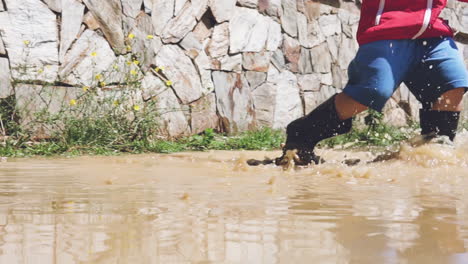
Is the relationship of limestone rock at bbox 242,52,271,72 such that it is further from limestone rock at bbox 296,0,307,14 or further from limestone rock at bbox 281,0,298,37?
limestone rock at bbox 296,0,307,14

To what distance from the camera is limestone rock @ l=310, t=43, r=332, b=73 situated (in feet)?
24.1

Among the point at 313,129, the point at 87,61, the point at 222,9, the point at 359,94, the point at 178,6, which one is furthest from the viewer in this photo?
the point at 222,9

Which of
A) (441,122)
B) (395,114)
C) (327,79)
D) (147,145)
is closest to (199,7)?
(147,145)

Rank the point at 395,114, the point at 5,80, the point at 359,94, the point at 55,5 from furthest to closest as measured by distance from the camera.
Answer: the point at 395,114 < the point at 55,5 < the point at 5,80 < the point at 359,94

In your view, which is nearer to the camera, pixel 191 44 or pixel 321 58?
pixel 191 44

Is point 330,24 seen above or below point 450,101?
above

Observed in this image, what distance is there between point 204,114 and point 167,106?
1.43ft

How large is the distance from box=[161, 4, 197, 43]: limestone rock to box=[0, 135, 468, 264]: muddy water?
301cm

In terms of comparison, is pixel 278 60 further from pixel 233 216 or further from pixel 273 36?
pixel 233 216

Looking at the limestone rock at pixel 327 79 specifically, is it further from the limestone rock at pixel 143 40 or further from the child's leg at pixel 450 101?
→ the child's leg at pixel 450 101

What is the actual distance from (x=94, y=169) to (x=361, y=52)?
1430mm

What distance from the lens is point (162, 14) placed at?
18.9ft

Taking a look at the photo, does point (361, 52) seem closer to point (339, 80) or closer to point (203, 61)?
Result: point (203, 61)

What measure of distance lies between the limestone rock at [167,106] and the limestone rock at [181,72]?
0.11 metres
